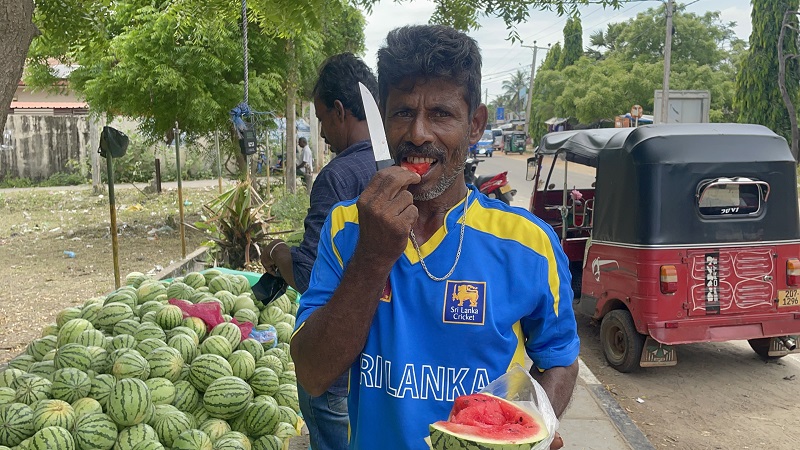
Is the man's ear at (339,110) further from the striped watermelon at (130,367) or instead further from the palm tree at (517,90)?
the palm tree at (517,90)

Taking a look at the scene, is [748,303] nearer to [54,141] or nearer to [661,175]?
[661,175]

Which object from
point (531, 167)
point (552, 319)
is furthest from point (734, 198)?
point (552, 319)

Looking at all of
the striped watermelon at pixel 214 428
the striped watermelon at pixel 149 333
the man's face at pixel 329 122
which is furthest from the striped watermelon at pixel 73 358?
the man's face at pixel 329 122

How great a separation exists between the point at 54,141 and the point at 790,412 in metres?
25.9

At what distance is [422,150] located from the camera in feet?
6.17

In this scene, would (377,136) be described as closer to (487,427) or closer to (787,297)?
(487,427)

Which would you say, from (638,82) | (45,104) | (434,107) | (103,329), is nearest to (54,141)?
(45,104)

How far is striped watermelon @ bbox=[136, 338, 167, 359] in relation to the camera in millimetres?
4082

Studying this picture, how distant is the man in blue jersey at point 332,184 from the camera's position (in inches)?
126

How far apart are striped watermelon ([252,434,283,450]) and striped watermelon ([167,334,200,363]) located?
652 mm

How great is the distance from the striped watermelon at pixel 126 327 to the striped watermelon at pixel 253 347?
65 cm

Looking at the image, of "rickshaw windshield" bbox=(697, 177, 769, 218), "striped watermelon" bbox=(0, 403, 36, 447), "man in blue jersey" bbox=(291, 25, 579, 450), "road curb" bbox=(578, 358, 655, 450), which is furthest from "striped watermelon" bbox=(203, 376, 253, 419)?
"rickshaw windshield" bbox=(697, 177, 769, 218)

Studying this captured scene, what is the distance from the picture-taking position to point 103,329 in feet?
15.2

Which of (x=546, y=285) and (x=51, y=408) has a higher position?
(x=546, y=285)
